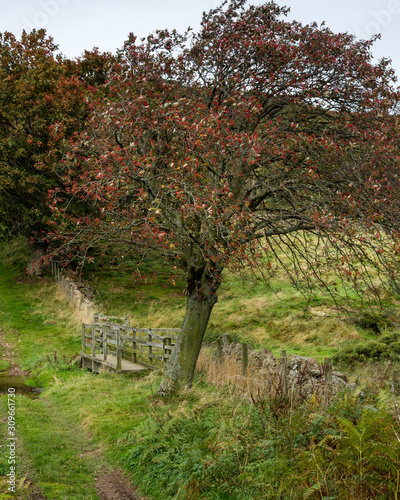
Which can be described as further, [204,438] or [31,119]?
[31,119]

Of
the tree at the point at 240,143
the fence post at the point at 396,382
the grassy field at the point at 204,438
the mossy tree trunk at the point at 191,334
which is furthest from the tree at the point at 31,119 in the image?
the fence post at the point at 396,382

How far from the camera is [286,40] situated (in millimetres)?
12086

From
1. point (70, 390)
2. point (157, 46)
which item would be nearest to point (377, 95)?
point (157, 46)

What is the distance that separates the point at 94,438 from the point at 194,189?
5.90 metres

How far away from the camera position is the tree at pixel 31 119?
26375 mm

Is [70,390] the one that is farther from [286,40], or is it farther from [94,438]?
[286,40]

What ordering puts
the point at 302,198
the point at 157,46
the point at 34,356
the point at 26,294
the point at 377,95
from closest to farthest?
the point at 302,198 < the point at 377,95 < the point at 157,46 < the point at 34,356 < the point at 26,294

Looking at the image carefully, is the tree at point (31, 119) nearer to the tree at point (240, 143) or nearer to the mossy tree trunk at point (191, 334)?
the tree at point (240, 143)

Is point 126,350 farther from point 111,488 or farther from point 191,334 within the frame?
point 111,488

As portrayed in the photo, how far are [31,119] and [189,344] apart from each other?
70.8 feet

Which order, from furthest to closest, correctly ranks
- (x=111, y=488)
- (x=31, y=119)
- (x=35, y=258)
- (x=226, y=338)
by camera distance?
(x=35, y=258)
(x=31, y=119)
(x=226, y=338)
(x=111, y=488)

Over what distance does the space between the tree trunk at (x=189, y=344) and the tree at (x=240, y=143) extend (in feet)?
0.09

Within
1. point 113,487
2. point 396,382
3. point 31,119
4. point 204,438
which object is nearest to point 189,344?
point 204,438

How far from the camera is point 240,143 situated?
1021cm
